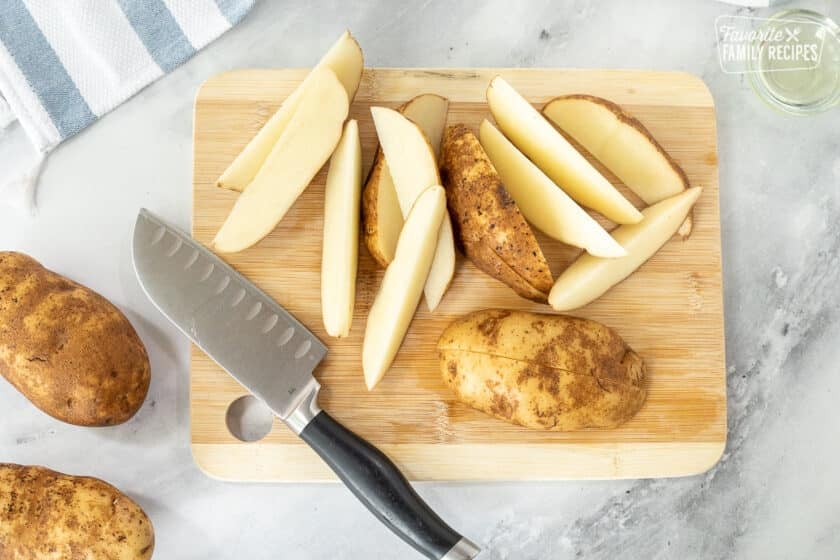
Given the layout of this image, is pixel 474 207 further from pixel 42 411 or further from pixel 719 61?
pixel 42 411

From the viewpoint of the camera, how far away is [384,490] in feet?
5.02

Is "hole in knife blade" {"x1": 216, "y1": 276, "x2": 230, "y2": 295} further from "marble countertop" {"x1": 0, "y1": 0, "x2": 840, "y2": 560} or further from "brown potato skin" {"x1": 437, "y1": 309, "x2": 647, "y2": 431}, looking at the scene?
"brown potato skin" {"x1": 437, "y1": 309, "x2": 647, "y2": 431}

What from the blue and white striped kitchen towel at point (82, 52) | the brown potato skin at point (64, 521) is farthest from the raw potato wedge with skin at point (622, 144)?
the brown potato skin at point (64, 521)

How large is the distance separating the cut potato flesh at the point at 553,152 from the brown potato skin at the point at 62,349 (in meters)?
0.89

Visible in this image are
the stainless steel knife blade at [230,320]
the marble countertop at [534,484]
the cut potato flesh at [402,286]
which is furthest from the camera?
the marble countertop at [534,484]

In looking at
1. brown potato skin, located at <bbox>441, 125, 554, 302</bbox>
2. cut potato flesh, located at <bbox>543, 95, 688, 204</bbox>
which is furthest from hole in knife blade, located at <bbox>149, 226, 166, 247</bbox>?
cut potato flesh, located at <bbox>543, 95, 688, 204</bbox>

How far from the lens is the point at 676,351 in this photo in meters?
1.67

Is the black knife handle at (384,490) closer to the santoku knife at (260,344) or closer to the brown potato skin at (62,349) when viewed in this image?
the santoku knife at (260,344)

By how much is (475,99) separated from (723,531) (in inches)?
42.9

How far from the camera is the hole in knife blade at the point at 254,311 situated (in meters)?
1.60

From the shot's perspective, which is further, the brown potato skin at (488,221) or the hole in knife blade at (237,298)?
the hole in knife blade at (237,298)

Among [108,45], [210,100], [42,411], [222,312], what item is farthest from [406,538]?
[108,45]

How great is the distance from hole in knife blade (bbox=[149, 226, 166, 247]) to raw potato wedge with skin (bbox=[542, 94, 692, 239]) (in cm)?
81

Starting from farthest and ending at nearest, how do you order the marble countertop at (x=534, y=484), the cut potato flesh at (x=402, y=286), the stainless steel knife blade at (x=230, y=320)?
1. the marble countertop at (x=534, y=484)
2. the stainless steel knife blade at (x=230, y=320)
3. the cut potato flesh at (x=402, y=286)
